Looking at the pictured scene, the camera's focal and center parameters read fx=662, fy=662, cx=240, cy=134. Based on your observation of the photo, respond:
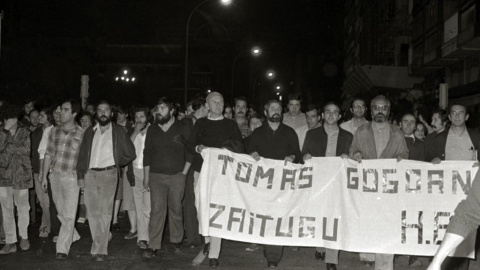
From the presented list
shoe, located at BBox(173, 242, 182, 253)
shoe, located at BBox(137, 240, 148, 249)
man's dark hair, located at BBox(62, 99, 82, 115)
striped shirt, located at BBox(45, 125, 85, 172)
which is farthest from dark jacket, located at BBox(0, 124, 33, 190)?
shoe, located at BBox(173, 242, 182, 253)

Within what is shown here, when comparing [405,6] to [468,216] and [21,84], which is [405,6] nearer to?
[21,84]

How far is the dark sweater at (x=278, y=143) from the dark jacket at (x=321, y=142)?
0.22 metres

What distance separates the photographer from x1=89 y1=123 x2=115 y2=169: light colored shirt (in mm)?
8234

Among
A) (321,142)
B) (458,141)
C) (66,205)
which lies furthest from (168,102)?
(458,141)

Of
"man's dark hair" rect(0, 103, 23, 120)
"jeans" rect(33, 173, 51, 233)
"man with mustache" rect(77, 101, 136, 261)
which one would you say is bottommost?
"jeans" rect(33, 173, 51, 233)

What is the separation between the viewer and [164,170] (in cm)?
859

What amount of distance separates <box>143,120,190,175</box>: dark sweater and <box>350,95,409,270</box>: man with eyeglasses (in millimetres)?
2246

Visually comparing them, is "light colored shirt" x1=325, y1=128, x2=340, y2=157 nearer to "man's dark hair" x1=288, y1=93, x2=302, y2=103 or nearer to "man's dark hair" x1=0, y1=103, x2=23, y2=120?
"man's dark hair" x1=288, y1=93, x2=302, y2=103

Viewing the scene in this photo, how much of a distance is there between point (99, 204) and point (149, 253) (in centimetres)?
92

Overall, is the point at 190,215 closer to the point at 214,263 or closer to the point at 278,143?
the point at 214,263

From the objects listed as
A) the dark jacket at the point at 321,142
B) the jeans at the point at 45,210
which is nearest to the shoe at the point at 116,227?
the jeans at the point at 45,210

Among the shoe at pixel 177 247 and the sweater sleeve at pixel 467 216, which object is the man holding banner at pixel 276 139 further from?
the sweater sleeve at pixel 467 216

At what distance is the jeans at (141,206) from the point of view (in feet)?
29.9

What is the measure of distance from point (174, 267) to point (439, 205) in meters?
3.19
